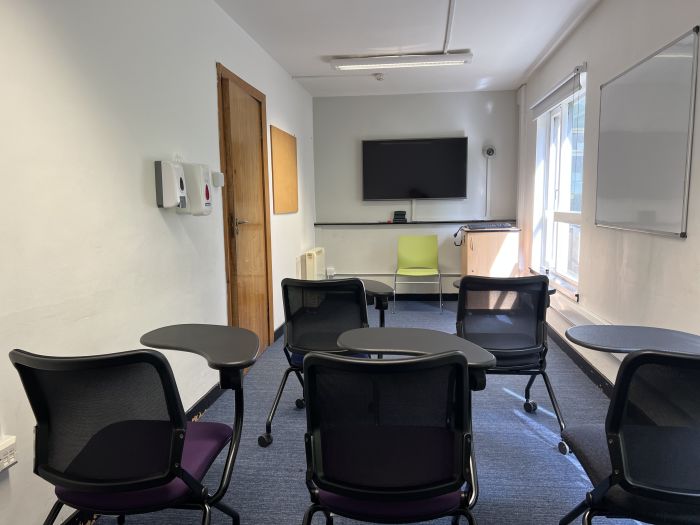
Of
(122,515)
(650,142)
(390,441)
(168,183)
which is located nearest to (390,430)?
(390,441)

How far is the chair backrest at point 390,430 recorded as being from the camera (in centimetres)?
133

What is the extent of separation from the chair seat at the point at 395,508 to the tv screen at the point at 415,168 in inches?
206

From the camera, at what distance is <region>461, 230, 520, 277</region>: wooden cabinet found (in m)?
5.71

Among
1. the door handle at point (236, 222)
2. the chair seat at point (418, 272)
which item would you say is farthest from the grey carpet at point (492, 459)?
the chair seat at point (418, 272)

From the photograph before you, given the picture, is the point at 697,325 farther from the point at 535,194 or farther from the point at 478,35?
the point at 535,194

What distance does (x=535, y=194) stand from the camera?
5.40 m

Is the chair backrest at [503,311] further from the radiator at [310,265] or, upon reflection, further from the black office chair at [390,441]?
the radiator at [310,265]

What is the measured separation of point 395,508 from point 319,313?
1.37 meters

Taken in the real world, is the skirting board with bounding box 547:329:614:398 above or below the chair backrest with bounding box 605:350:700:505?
below

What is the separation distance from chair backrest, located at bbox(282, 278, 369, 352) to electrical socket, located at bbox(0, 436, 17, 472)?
4.42 ft

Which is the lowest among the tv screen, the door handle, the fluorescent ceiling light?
the door handle

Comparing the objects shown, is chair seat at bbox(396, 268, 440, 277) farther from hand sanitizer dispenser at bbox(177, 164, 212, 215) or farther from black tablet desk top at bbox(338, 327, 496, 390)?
black tablet desk top at bbox(338, 327, 496, 390)

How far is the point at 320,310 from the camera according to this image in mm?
2646

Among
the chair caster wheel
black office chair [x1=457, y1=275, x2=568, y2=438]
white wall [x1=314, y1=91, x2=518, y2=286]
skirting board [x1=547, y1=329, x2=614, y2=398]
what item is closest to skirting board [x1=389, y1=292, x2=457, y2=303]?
white wall [x1=314, y1=91, x2=518, y2=286]
